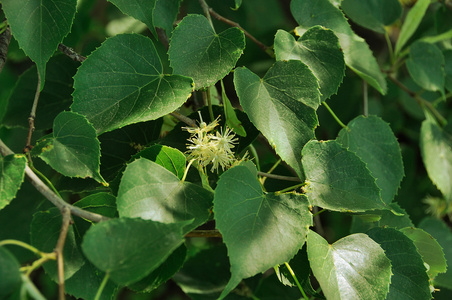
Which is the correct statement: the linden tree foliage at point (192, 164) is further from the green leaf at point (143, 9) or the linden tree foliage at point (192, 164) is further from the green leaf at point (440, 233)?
the green leaf at point (440, 233)

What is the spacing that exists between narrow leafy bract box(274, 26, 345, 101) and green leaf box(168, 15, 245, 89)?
7cm

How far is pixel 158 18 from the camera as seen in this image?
628 millimetres

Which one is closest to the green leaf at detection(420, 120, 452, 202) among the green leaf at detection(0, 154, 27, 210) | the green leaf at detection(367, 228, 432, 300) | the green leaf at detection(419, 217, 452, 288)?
the green leaf at detection(419, 217, 452, 288)

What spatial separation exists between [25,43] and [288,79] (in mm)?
323

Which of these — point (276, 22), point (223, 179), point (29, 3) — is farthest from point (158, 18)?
point (276, 22)

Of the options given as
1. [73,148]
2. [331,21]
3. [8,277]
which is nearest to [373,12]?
[331,21]

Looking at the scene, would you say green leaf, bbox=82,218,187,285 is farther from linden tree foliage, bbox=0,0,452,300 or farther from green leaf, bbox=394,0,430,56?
green leaf, bbox=394,0,430,56

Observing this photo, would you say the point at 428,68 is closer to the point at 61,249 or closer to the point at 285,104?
the point at 285,104

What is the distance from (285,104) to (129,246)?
10.7 inches

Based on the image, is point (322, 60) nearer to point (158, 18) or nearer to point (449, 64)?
point (158, 18)

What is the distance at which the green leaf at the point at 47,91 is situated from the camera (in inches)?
29.2

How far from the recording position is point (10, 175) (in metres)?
0.47

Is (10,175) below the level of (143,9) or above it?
below

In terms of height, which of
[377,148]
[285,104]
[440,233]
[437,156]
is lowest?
[440,233]
